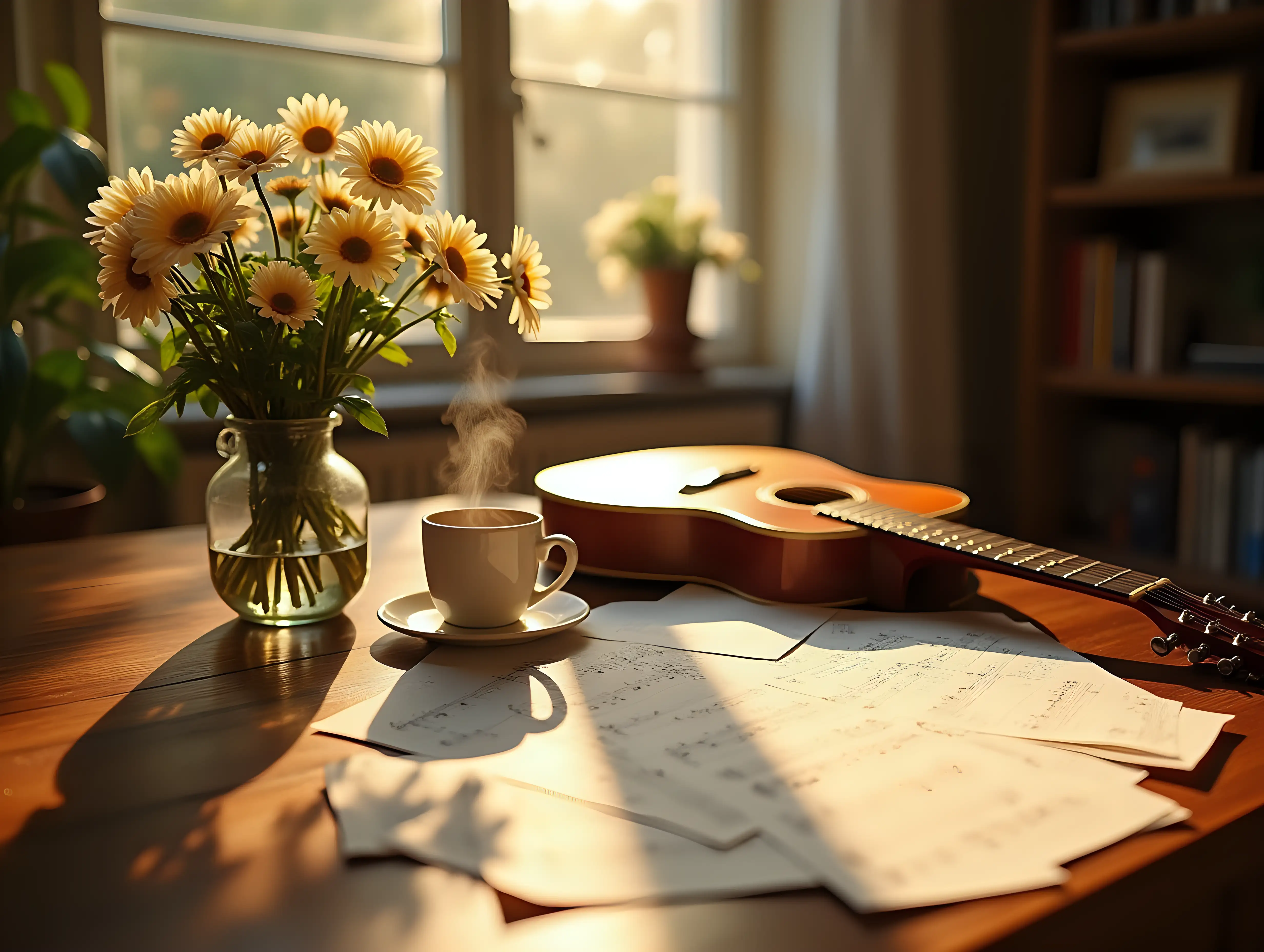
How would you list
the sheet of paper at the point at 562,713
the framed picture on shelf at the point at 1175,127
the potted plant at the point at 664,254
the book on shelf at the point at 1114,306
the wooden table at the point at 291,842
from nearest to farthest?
1. the wooden table at the point at 291,842
2. the sheet of paper at the point at 562,713
3. the framed picture on shelf at the point at 1175,127
4. the book on shelf at the point at 1114,306
5. the potted plant at the point at 664,254

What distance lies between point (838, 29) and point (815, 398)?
31.5 inches

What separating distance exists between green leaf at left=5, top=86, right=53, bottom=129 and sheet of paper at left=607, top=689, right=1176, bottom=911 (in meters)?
1.48

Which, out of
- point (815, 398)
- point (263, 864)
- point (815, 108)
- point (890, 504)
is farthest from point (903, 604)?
point (815, 108)

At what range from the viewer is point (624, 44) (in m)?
2.61

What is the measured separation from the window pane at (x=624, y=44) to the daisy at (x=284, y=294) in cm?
183

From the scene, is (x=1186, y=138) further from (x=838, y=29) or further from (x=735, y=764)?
(x=735, y=764)

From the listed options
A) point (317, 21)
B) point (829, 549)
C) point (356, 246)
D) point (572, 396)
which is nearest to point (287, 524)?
point (356, 246)

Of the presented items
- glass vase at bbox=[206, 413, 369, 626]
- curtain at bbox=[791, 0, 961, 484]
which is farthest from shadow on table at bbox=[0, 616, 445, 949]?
curtain at bbox=[791, 0, 961, 484]

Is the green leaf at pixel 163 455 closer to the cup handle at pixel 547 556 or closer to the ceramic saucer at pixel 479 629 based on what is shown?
the ceramic saucer at pixel 479 629

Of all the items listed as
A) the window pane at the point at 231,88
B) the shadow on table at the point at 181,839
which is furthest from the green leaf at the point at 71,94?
the shadow on table at the point at 181,839

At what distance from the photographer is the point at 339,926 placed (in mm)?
447

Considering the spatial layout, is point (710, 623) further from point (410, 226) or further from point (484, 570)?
point (410, 226)

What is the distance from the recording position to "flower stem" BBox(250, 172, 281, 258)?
77 cm

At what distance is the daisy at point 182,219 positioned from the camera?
704 mm
